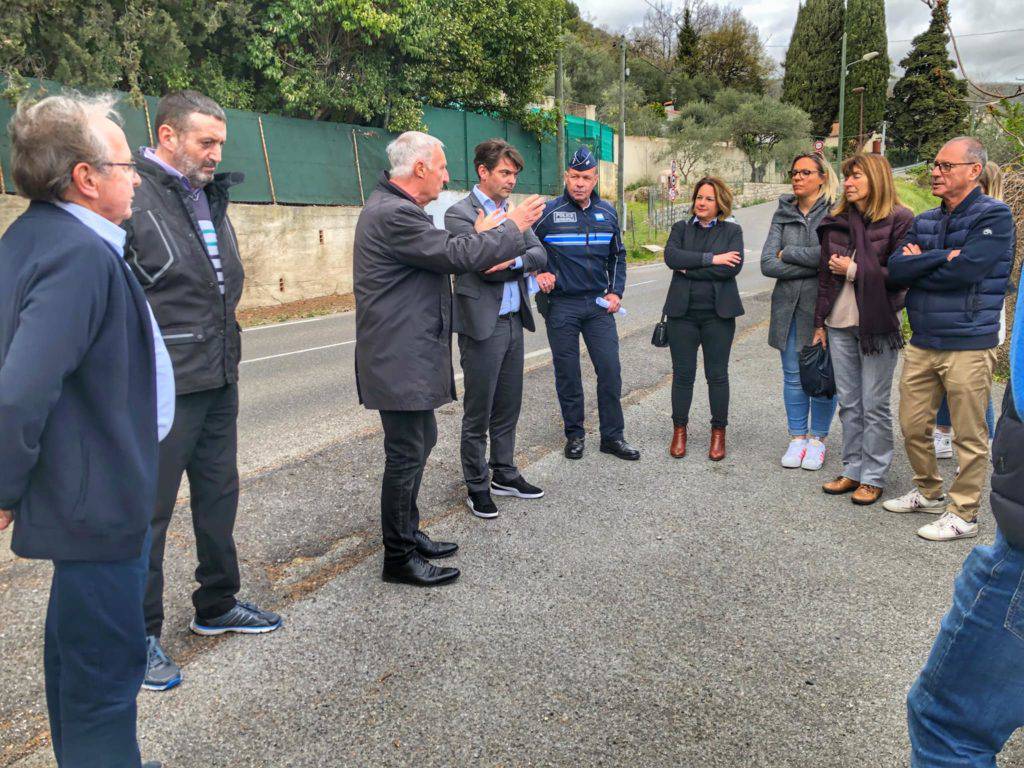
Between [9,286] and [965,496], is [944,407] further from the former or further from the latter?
[9,286]

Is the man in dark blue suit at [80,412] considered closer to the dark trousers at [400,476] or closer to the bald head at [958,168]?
the dark trousers at [400,476]

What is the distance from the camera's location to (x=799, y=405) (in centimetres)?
522

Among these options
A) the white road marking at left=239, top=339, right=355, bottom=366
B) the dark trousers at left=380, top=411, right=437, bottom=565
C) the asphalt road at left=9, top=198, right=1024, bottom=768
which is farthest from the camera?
the white road marking at left=239, top=339, right=355, bottom=366

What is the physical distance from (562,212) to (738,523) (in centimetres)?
247

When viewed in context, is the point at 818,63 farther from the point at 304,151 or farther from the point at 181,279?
the point at 181,279

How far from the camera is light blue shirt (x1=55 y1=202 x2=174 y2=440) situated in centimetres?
191

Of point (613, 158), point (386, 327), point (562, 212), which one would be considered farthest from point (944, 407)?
point (613, 158)

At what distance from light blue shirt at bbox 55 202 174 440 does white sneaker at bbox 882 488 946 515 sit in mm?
3974

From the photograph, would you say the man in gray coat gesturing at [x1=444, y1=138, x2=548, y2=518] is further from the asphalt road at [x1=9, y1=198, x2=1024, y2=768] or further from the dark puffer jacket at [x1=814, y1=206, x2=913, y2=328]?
the dark puffer jacket at [x1=814, y1=206, x2=913, y2=328]

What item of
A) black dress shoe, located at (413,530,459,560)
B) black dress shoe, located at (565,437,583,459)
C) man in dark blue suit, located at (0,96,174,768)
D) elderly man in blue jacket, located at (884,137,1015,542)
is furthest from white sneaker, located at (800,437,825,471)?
man in dark blue suit, located at (0,96,174,768)

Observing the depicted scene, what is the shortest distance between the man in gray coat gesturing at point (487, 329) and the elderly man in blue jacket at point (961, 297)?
2.19 meters

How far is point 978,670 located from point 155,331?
2218 mm

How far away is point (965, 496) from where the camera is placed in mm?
4062

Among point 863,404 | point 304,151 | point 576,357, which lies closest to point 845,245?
point 863,404
